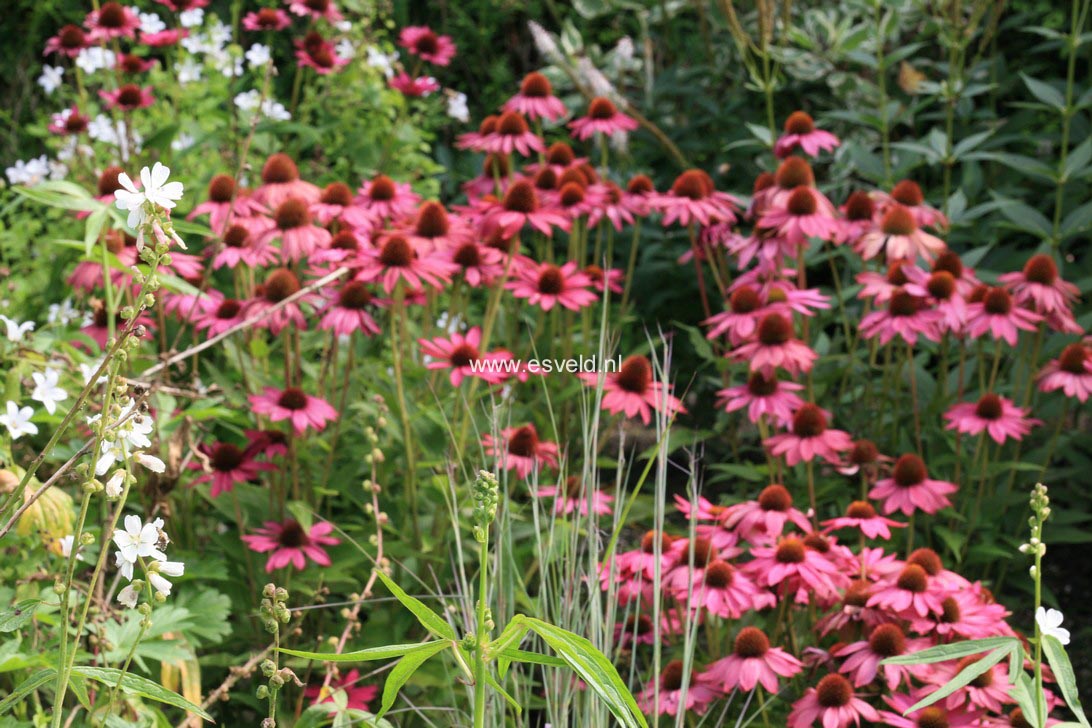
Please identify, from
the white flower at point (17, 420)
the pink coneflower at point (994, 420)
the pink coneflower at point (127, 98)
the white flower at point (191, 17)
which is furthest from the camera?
the white flower at point (191, 17)

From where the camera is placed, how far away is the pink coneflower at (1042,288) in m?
2.54

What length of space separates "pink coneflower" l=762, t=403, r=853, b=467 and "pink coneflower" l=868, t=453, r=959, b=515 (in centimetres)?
11

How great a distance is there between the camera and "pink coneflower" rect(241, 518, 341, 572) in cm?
210

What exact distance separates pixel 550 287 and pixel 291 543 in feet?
2.52

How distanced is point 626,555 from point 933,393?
1258 millimetres

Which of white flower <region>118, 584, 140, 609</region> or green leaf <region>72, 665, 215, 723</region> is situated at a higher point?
white flower <region>118, 584, 140, 609</region>

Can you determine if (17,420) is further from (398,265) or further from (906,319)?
(906,319)

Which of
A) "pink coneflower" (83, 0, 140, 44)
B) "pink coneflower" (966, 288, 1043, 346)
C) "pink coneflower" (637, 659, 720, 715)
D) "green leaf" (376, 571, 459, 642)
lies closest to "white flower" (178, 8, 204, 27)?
"pink coneflower" (83, 0, 140, 44)

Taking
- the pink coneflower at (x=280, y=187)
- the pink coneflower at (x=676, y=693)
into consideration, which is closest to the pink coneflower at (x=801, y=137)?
the pink coneflower at (x=280, y=187)

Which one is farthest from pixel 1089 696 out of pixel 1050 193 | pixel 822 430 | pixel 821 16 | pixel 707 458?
pixel 821 16

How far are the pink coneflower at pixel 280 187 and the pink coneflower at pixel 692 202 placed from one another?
794 millimetres

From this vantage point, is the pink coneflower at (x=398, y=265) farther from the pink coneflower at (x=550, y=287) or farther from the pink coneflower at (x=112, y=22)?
the pink coneflower at (x=112, y=22)

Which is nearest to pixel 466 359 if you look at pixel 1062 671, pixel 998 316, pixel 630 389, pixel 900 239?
pixel 630 389

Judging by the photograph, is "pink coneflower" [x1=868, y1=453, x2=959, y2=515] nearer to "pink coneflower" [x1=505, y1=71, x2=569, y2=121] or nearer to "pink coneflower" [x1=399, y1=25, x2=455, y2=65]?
"pink coneflower" [x1=505, y1=71, x2=569, y2=121]
